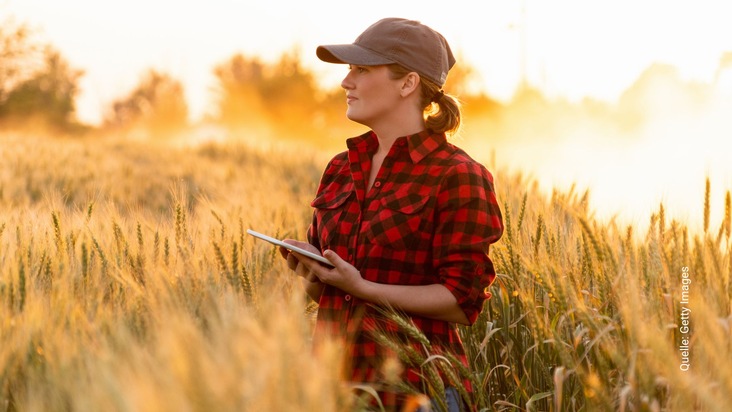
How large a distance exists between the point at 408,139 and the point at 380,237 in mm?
339

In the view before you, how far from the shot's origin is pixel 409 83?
2.63 m

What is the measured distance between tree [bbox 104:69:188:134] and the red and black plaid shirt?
42.2 metres

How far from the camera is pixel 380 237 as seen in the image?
2416 millimetres

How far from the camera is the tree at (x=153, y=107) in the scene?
44031 millimetres

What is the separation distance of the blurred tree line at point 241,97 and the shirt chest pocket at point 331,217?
27.4 meters

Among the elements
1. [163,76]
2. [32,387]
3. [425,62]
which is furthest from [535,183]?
[163,76]

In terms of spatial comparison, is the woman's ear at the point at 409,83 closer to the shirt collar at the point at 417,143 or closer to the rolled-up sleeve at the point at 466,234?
the shirt collar at the point at 417,143

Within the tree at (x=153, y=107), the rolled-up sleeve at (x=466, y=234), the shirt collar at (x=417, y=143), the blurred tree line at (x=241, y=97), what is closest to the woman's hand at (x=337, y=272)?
the rolled-up sleeve at (x=466, y=234)

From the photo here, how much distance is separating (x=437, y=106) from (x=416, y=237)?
1.82 ft

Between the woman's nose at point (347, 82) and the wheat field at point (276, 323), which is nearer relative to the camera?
the wheat field at point (276, 323)

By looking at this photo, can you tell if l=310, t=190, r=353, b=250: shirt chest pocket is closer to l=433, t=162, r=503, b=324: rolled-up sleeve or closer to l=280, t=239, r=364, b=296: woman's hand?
l=280, t=239, r=364, b=296: woman's hand

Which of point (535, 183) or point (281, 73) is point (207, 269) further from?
point (281, 73)

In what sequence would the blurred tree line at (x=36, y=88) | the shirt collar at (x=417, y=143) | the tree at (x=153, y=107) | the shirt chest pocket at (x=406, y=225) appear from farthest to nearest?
the tree at (x=153, y=107), the blurred tree line at (x=36, y=88), the shirt collar at (x=417, y=143), the shirt chest pocket at (x=406, y=225)

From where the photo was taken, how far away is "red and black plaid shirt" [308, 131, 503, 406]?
7.68ft
